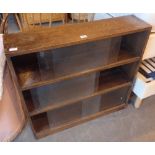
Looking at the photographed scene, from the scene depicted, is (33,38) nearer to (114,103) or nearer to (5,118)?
(5,118)

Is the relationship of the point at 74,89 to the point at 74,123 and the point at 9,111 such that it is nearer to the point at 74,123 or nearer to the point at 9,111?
the point at 74,123

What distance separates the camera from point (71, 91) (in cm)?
122

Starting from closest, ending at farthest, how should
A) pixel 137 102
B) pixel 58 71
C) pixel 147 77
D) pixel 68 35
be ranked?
pixel 68 35, pixel 58 71, pixel 147 77, pixel 137 102

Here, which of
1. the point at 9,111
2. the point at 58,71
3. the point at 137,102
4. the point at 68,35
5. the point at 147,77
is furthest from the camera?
the point at 137,102

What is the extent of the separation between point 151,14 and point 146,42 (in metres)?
0.17

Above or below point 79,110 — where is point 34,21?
above

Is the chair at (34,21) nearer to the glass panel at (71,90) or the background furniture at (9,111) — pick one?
the background furniture at (9,111)

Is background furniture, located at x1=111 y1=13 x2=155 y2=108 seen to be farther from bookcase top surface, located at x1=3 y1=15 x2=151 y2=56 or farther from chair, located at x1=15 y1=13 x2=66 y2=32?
chair, located at x1=15 y1=13 x2=66 y2=32

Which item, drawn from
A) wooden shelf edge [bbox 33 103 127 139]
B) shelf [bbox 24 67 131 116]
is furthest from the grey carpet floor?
shelf [bbox 24 67 131 116]

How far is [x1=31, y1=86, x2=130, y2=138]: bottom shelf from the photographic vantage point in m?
1.34

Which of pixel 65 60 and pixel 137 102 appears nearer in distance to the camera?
pixel 65 60

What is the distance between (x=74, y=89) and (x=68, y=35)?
1.43 ft

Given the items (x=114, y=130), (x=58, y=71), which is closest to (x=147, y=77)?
(x=114, y=130)
